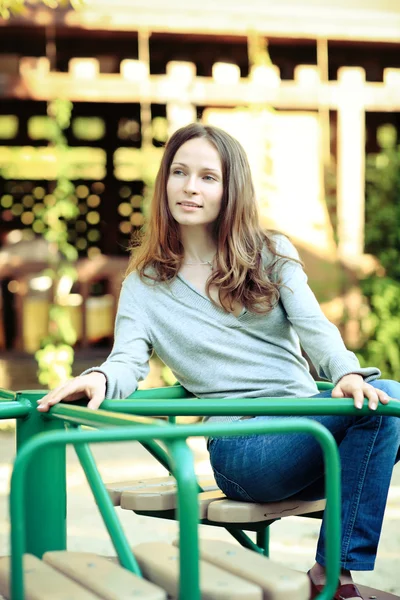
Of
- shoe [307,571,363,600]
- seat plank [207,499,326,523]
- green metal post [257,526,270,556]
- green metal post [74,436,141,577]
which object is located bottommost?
green metal post [257,526,270,556]

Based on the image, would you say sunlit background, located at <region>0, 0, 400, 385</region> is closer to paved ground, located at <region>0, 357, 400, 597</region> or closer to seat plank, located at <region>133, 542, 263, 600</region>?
paved ground, located at <region>0, 357, 400, 597</region>

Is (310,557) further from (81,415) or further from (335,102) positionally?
(335,102)

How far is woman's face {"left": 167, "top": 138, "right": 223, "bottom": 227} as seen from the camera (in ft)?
9.14

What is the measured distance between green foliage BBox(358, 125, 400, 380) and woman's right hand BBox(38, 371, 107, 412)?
16.7ft

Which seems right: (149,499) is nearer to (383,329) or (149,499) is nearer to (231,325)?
(231,325)

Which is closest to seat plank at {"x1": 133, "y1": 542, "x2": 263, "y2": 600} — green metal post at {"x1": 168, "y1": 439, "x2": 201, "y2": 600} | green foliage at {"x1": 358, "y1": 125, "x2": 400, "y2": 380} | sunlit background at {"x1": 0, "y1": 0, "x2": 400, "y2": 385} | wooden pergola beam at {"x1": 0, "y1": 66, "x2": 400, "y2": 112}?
green metal post at {"x1": 168, "y1": 439, "x2": 201, "y2": 600}

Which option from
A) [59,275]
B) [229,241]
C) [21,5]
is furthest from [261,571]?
[59,275]

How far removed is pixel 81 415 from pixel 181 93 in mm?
5656

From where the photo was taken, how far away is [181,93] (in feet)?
24.3

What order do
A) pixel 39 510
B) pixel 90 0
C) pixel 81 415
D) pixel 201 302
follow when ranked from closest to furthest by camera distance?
1. pixel 81 415
2. pixel 39 510
3. pixel 201 302
4. pixel 90 0

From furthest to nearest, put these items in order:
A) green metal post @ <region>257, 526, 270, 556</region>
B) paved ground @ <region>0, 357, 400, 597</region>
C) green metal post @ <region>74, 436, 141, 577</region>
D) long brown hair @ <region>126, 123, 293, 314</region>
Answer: paved ground @ <region>0, 357, 400, 597</region> → green metal post @ <region>257, 526, 270, 556</region> → long brown hair @ <region>126, 123, 293, 314</region> → green metal post @ <region>74, 436, 141, 577</region>

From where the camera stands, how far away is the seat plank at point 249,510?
7.95ft

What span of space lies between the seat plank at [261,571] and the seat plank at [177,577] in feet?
0.07

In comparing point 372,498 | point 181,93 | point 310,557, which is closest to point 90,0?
point 181,93
